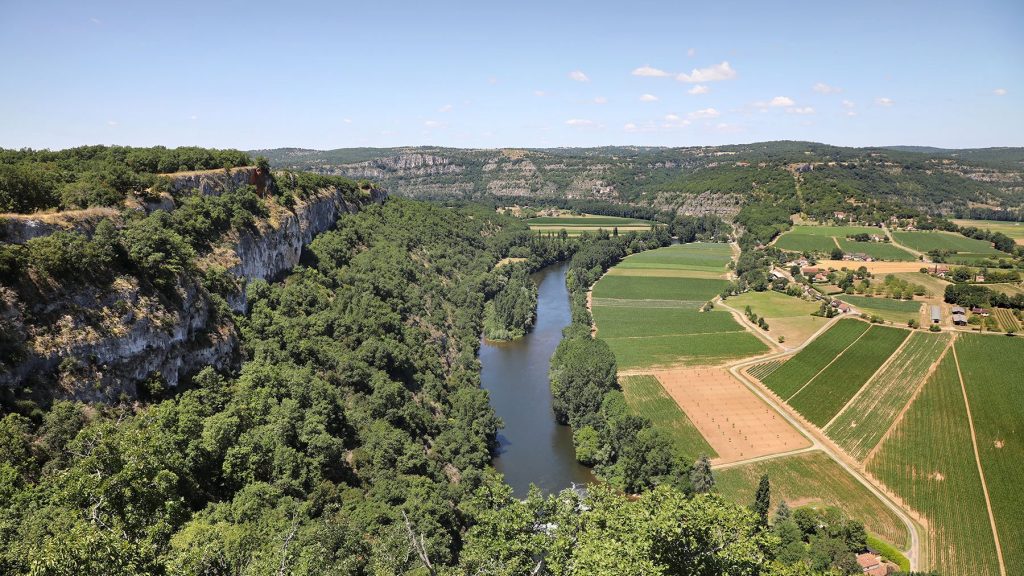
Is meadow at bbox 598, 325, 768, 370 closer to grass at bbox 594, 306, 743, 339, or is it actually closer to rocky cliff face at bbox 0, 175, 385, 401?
grass at bbox 594, 306, 743, 339

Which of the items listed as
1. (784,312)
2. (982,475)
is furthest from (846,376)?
(784,312)

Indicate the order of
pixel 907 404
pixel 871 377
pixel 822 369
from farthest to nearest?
pixel 822 369
pixel 871 377
pixel 907 404

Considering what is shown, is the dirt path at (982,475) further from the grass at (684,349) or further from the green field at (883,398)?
the grass at (684,349)

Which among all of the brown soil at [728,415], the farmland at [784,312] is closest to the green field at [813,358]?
the farmland at [784,312]

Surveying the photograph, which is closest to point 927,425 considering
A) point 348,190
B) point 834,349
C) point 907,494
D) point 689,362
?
point 907,494

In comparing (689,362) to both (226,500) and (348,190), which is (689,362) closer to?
(226,500)

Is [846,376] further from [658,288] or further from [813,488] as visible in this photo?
[658,288]

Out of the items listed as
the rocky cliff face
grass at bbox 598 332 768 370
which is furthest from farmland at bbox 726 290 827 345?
the rocky cliff face
